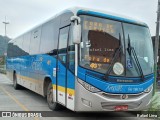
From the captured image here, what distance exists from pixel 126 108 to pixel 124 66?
1106mm

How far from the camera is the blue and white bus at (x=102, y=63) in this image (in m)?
7.29

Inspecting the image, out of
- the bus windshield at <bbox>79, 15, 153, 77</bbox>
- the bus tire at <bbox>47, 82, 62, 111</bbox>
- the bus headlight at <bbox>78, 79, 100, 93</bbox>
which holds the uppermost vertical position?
the bus windshield at <bbox>79, 15, 153, 77</bbox>

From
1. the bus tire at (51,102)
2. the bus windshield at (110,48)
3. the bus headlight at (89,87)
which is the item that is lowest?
the bus tire at (51,102)

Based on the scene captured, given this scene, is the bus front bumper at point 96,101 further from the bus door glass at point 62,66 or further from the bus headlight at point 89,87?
the bus door glass at point 62,66

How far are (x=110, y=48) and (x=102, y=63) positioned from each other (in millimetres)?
505

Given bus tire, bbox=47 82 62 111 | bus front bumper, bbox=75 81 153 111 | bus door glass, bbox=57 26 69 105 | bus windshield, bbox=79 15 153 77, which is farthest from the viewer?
bus tire, bbox=47 82 62 111

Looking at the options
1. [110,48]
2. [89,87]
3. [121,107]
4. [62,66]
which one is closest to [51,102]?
[62,66]

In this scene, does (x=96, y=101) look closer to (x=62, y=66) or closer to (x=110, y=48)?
(x=110, y=48)

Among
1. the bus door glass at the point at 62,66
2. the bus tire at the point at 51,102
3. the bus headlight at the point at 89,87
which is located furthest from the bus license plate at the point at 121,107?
the bus tire at the point at 51,102

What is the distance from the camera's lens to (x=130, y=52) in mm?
7859

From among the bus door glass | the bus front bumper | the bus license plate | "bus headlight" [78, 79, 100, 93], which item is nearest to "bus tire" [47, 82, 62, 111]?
the bus door glass

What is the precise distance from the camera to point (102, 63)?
7.46 meters

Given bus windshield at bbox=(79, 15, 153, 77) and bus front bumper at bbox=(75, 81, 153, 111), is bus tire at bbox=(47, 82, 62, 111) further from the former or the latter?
bus windshield at bbox=(79, 15, 153, 77)

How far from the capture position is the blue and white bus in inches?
287
